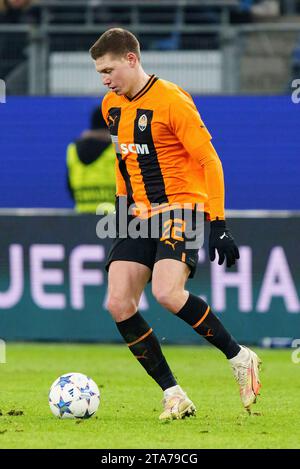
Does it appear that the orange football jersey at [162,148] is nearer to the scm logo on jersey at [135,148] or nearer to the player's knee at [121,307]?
the scm logo on jersey at [135,148]

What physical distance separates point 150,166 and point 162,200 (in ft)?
0.73

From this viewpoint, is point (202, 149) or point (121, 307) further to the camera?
point (121, 307)

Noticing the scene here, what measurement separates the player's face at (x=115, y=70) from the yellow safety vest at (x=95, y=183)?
5.32m

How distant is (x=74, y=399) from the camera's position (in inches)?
267

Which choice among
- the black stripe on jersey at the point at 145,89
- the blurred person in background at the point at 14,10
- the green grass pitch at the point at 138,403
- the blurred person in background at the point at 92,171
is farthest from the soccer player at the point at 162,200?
the blurred person in background at the point at 14,10

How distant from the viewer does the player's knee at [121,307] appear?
6777 millimetres

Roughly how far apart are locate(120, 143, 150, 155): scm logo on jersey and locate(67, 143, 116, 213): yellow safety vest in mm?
5097

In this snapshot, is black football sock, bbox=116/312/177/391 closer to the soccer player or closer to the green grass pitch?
the soccer player

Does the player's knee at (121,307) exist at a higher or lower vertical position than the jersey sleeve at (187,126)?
lower

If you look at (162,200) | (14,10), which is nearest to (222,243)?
(162,200)

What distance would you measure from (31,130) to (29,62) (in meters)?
1.04

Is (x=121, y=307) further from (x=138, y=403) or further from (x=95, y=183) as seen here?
(x=95, y=183)

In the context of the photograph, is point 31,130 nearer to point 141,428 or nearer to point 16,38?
point 16,38
